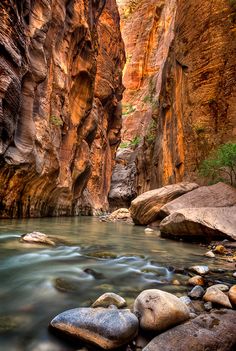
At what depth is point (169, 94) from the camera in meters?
22.2

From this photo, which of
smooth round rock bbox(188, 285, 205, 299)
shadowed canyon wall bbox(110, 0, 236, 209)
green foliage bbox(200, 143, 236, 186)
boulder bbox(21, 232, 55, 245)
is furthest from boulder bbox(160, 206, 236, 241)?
shadowed canyon wall bbox(110, 0, 236, 209)

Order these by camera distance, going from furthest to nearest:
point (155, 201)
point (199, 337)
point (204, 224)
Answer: point (155, 201) → point (204, 224) → point (199, 337)

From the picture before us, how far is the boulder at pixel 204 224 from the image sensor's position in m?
7.60

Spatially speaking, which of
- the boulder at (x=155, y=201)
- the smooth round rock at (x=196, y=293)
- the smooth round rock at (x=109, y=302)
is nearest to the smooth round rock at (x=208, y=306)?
the smooth round rock at (x=196, y=293)

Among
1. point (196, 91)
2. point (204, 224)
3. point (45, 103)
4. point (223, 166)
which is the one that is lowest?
point (204, 224)

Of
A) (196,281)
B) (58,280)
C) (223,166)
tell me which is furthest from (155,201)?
(58,280)

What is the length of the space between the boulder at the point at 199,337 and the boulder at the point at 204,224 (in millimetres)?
5475

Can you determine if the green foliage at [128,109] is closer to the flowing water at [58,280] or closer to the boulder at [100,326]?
the flowing water at [58,280]

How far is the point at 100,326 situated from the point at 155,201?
12677mm

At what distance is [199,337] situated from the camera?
203 centimetres

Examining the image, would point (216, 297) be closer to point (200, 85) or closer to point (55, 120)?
point (55, 120)

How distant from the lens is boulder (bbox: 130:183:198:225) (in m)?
14.2

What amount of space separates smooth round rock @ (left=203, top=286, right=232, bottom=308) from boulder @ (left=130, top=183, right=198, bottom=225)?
11356 mm

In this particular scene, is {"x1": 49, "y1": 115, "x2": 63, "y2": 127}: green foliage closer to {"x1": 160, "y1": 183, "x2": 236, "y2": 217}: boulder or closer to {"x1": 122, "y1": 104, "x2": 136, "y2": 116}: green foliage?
{"x1": 160, "y1": 183, "x2": 236, "y2": 217}: boulder
